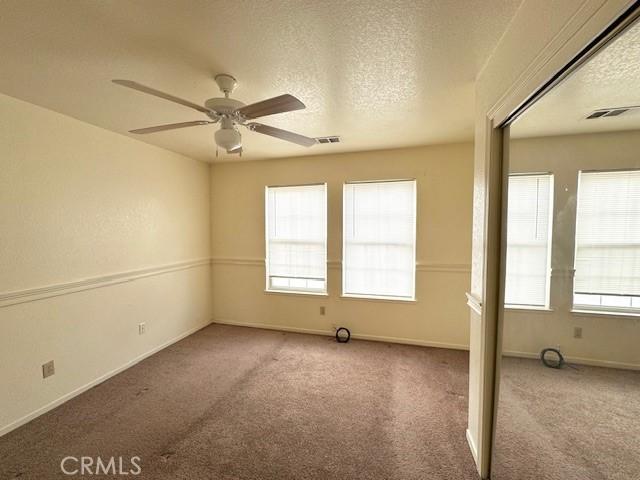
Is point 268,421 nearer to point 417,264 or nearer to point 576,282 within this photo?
point 576,282

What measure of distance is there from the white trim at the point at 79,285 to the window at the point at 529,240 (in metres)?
3.38

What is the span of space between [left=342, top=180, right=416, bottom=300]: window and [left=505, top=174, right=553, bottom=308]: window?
1844mm

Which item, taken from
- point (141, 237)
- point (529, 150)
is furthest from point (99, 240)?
point (529, 150)

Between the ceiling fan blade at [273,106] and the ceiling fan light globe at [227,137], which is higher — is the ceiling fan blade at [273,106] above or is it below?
above

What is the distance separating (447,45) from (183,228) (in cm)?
350

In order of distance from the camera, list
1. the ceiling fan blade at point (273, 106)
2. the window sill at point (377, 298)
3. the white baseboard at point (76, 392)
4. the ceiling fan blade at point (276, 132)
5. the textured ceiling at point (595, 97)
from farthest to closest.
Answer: the window sill at point (377, 298) → the white baseboard at point (76, 392) → the ceiling fan blade at point (276, 132) → the ceiling fan blade at point (273, 106) → the textured ceiling at point (595, 97)

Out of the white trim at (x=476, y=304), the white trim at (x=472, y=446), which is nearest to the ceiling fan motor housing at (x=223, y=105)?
the white trim at (x=476, y=304)

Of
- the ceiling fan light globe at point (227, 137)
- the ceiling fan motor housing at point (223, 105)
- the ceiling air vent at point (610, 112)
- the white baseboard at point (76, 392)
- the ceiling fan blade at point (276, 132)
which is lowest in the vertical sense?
the white baseboard at point (76, 392)

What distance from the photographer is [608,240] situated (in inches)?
43.2

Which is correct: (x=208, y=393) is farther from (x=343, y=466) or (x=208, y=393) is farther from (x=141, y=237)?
(x=141, y=237)

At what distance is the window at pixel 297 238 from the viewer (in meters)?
3.79

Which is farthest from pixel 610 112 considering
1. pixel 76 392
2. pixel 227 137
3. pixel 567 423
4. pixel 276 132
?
pixel 76 392

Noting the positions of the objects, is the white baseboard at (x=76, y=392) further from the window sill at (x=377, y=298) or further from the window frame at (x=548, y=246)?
the window frame at (x=548, y=246)

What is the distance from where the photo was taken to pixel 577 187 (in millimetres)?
1268
